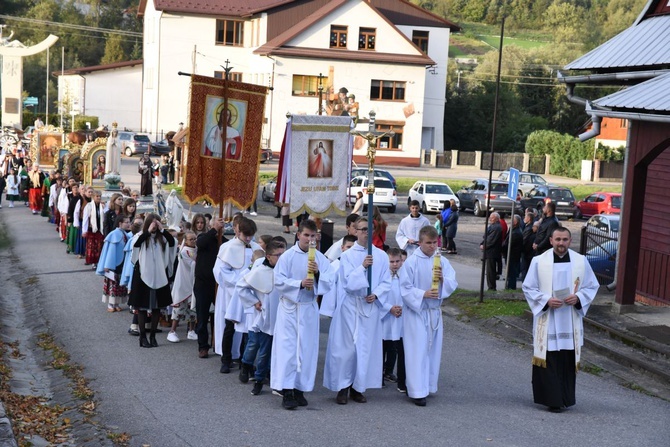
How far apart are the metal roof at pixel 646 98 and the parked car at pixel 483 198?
2248cm

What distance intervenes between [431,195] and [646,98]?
23.6 m

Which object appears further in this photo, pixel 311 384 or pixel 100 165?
pixel 100 165

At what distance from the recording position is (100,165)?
35125mm

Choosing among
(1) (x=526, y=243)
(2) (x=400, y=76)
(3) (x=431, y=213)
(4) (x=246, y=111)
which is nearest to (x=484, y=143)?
(2) (x=400, y=76)

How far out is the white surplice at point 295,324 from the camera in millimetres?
9742

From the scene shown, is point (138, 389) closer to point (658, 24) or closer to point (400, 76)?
point (658, 24)

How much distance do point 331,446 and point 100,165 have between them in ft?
93.1

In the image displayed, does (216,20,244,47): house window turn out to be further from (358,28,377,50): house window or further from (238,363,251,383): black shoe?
(238,363,251,383): black shoe

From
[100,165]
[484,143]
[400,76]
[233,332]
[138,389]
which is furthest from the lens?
[484,143]

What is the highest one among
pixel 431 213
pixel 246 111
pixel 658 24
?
pixel 658 24

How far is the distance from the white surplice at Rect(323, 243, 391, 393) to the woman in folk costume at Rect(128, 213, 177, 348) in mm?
3547

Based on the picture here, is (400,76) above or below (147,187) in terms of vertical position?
above

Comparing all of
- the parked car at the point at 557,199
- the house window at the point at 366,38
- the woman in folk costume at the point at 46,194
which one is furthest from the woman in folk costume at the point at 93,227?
the house window at the point at 366,38

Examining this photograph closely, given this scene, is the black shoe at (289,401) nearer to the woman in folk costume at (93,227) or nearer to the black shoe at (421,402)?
the black shoe at (421,402)
